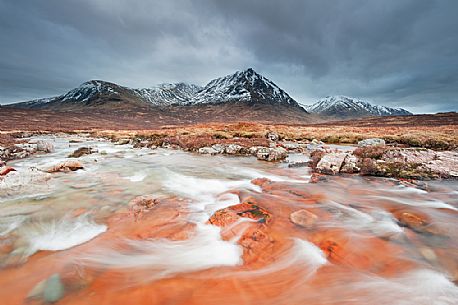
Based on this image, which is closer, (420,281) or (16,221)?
(420,281)

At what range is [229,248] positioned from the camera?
462 centimetres

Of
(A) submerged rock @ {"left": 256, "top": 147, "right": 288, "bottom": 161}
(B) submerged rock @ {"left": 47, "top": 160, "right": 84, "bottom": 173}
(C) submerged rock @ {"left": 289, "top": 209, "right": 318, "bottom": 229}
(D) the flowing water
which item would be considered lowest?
(D) the flowing water

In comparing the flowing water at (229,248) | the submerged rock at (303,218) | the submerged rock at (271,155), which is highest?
the submerged rock at (271,155)

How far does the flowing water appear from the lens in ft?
11.2

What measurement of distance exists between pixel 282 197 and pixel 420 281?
3.90 metres

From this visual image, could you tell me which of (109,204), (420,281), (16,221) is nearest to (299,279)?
(420,281)

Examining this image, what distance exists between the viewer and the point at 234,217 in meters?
5.58

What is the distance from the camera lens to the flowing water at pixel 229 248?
3.42 meters

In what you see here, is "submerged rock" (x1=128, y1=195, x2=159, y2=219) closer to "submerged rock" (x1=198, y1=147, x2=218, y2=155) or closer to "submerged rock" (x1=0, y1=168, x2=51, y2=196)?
"submerged rock" (x1=0, y1=168, x2=51, y2=196)

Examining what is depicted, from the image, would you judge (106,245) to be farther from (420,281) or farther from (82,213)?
(420,281)

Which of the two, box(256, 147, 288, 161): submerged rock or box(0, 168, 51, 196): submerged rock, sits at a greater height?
box(256, 147, 288, 161): submerged rock

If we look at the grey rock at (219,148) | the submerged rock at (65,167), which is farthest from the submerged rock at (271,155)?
the submerged rock at (65,167)

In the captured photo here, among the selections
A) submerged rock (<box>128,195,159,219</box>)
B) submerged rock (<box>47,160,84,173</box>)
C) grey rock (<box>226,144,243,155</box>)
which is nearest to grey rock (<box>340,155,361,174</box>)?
submerged rock (<box>128,195,159,219</box>)

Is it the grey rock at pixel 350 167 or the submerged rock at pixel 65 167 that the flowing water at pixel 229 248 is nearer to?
the grey rock at pixel 350 167
